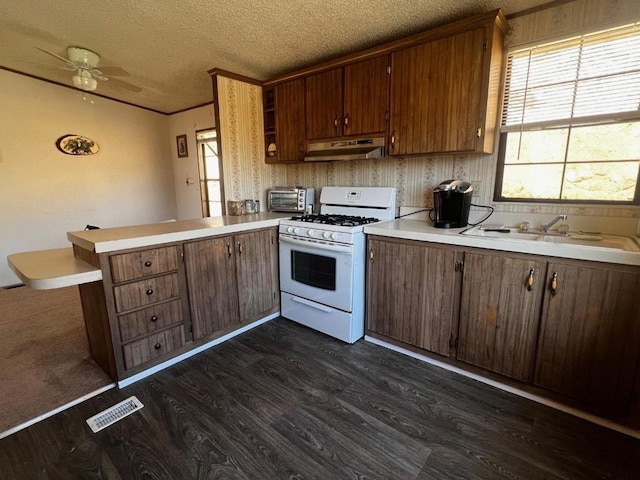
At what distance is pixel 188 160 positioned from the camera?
5.34 meters

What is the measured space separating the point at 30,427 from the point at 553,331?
9.56 ft

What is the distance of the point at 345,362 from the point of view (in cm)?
225

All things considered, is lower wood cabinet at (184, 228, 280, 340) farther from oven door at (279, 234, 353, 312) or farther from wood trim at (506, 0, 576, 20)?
wood trim at (506, 0, 576, 20)

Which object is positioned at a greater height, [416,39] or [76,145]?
[416,39]

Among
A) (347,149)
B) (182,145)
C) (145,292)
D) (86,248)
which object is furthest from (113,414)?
(182,145)

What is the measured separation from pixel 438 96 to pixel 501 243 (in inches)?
44.4

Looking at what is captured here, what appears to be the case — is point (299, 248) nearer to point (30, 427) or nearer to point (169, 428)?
point (169, 428)

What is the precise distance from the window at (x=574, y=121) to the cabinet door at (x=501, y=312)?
0.74 meters

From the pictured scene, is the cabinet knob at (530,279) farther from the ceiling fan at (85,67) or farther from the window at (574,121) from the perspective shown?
the ceiling fan at (85,67)

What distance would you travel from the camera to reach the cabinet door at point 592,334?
1505 mm

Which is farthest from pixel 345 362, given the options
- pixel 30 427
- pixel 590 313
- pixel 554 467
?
pixel 30 427

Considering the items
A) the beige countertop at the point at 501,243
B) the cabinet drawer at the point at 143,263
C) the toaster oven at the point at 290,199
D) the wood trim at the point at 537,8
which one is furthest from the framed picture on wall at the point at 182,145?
the wood trim at the point at 537,8

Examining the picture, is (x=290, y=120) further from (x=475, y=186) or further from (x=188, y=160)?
(x=188, y=160)

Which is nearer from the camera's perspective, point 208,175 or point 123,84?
point 123,84
